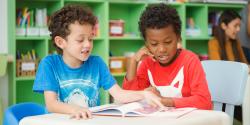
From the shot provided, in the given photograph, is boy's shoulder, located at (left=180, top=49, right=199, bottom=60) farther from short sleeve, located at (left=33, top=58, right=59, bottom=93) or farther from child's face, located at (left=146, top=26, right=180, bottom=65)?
short sleeve, located at (left=33, top=58, right=59, bottom=93)

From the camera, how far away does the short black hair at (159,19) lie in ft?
5.08

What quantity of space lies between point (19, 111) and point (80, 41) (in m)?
0.44

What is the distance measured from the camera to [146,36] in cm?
160

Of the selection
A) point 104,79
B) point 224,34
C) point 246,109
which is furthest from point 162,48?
point 224,34

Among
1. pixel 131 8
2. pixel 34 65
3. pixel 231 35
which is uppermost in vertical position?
pixel 131 8

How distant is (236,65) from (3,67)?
176cm

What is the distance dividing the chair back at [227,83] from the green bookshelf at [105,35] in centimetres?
124

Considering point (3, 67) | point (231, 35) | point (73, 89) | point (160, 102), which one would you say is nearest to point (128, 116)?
point (160, 102)

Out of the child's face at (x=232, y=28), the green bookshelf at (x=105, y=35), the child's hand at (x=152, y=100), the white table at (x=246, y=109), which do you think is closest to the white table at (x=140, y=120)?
the child's hand at (x=152, y=100)

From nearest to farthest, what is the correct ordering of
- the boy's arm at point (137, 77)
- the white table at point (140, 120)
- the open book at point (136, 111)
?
1. the white table at point (140, 120)
2. the open book at point (136, 111)
3. the boy's arm at point (137, 77)

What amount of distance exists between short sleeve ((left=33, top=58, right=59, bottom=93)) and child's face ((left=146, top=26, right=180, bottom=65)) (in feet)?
1.35

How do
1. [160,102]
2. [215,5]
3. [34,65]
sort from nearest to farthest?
[160,102], [34,65], [215,5]

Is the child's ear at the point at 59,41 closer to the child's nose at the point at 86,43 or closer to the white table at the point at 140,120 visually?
the child's nose at the point at 86,43

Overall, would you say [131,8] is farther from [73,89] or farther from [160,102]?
[160,102]
